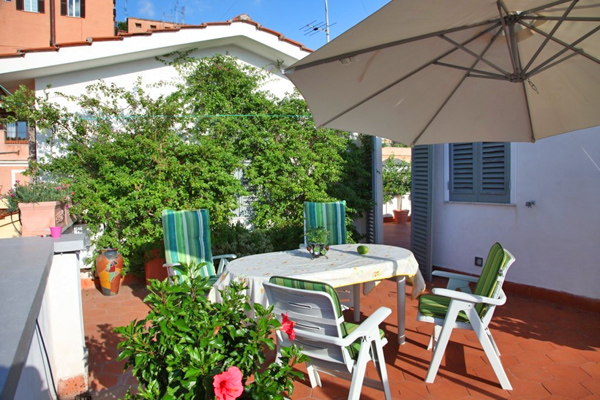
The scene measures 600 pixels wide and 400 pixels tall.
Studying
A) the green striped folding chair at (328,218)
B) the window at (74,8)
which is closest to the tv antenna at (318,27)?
the window at (74,8)

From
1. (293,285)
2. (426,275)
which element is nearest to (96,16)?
(426,275)

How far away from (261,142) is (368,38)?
4507 mm

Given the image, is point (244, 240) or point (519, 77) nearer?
point (519, 77)

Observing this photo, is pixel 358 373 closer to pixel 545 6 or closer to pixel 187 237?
pixel 545 6

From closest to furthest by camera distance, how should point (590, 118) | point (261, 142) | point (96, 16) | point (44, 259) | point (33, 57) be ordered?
point (44, 259) → point (590, 118) → point (33, 57) → point (261, 142) → point (96, 16)

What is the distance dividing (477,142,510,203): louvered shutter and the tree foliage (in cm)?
239

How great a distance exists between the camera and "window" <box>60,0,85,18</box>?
1612cm

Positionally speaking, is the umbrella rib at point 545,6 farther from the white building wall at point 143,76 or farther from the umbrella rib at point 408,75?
the white building wall at point 143,76

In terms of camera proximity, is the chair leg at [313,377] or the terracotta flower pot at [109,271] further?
the terracotta flower pot at [109,271]

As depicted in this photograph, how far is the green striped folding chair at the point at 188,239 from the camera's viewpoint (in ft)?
15.0

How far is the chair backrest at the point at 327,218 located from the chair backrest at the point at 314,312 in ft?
8.76

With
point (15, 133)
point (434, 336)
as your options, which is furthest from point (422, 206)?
point (15, 133)

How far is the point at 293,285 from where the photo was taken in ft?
8.29

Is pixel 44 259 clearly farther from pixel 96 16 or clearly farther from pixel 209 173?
pixel 96 16
